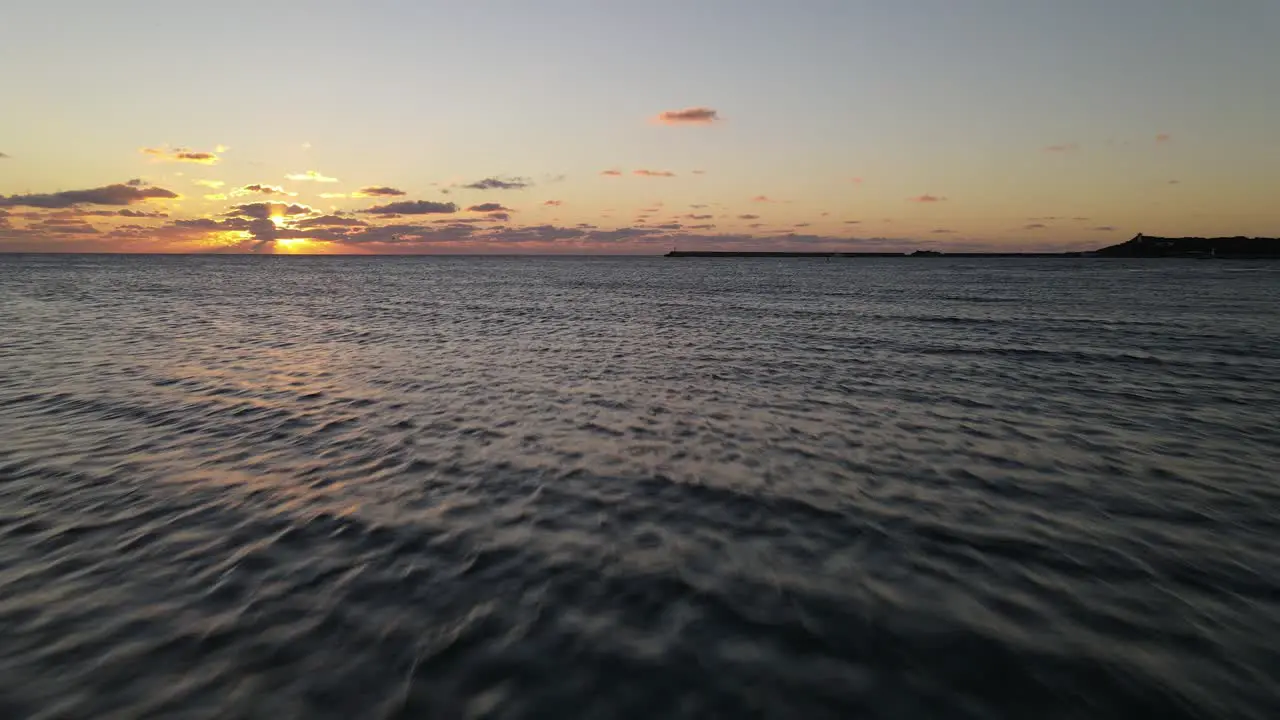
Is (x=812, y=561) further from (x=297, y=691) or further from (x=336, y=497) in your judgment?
(x=336, y=497)

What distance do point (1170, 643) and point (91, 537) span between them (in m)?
16.8

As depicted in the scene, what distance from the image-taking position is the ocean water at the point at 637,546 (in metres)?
7.23

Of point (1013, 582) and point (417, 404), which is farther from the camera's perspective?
point (417, 404)

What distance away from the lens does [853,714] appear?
22.5 ft

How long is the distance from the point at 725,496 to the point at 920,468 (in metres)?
5.21

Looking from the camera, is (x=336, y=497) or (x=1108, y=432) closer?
(x=336, y=497)

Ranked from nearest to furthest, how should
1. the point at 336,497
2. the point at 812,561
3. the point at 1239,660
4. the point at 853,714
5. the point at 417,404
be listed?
the point at 853,714
the point at 1239,660
the point at 812,561
the point at 336,497
the point at 417,404

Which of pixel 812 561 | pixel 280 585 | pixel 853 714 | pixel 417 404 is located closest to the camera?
pixel 853 714

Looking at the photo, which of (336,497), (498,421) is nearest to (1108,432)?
(498,421)

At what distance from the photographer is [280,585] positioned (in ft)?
30.3

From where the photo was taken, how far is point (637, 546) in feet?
35.0

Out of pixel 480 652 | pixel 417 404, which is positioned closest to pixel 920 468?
pixel 480 652

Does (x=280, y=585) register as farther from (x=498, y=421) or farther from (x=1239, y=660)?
(x=1239, y=660)

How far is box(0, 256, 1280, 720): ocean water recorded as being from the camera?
23.7 ft
